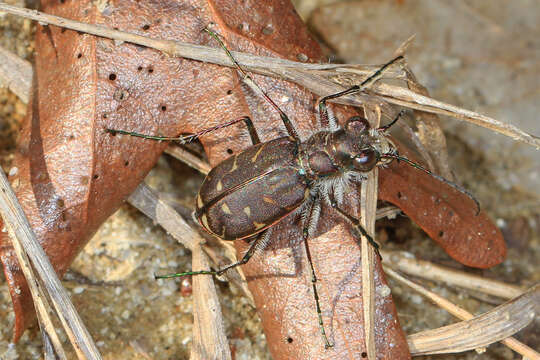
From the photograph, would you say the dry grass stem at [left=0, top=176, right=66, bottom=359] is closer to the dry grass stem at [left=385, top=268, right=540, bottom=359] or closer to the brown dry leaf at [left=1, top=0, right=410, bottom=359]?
the brown dry leaf at [left=1, top=0, right=410, bottom=359]

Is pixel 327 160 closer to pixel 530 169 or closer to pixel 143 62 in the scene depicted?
pixel 143 62

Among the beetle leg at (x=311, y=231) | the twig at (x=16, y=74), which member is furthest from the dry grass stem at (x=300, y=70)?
the beetle leg at (x=311, y=231)

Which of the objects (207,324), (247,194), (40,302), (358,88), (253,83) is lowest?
(40,302)

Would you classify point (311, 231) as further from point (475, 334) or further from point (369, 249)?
point (475, 334)

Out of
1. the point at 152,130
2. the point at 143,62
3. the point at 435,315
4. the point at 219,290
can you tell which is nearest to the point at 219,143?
the point at 152,130

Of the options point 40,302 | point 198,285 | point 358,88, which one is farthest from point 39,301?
point 358,88

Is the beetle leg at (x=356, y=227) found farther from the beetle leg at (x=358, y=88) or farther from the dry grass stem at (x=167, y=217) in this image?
the dry grass stem at (x=167, y=217)

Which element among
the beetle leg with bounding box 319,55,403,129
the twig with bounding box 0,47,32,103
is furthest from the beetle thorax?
the twig with bounding box 0,47,32,103
